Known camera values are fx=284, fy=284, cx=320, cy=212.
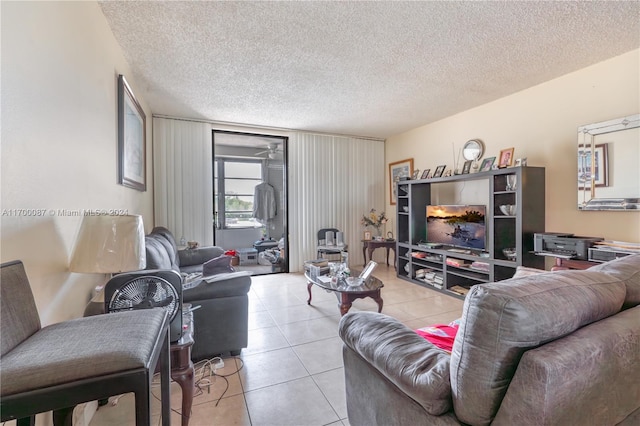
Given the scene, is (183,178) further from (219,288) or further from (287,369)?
(287,369)

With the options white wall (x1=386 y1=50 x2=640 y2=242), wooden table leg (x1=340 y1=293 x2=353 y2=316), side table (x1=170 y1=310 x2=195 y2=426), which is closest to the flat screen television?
white wall (x1=386 y1=50 x2=640 y2=242)

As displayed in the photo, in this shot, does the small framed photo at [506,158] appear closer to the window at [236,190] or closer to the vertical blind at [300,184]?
the vertical blind at [300,184]

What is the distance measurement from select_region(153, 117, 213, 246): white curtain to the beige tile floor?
5.36 feet

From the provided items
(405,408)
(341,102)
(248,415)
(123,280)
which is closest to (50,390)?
(123,280)

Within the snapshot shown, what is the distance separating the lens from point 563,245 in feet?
8.55

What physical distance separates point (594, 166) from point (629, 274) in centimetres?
222

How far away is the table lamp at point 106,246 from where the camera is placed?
1301 mm

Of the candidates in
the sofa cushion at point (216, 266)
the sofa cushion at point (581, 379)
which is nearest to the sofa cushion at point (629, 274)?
the sofa cushion at point (581, 379)

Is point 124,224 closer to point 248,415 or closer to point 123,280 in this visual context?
point 123,280

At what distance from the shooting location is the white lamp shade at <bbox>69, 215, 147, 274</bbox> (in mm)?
1301

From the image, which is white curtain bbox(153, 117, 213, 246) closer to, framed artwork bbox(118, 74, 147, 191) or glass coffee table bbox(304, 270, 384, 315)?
framed artwork bbox(118, 74, 147, 191)

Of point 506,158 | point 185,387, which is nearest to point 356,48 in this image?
point 506,158

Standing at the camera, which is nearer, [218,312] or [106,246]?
[106,246]

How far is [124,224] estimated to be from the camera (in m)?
1.38
